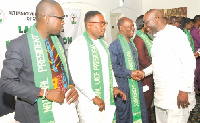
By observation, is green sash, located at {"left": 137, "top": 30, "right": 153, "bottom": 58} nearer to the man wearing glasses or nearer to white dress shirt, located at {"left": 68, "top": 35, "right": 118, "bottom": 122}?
the man wearing glasses

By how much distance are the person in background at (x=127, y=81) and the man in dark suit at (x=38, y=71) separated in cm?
113

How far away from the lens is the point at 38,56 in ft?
5.02

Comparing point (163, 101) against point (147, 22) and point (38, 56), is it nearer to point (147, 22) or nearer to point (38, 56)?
point (147, 22)

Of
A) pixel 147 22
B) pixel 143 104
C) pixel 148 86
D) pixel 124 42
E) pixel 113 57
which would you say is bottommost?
pixel 143 104

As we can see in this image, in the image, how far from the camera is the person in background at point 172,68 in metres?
1.92

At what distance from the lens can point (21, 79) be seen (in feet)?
4.99

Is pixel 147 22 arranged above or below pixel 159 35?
above

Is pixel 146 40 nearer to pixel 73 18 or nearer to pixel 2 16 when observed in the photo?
pixel 73 18

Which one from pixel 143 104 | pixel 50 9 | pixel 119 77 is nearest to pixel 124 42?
pixel 119 77

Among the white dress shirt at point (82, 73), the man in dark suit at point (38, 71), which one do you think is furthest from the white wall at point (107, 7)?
the man in dark suit at point (38, 71)

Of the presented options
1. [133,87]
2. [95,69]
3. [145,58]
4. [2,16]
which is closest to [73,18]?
[2,16]

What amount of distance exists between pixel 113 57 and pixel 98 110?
35.2 inches

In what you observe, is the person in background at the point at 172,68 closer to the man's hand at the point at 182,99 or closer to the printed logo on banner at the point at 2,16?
the man's hand at the point at 182,99

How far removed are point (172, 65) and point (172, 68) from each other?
0.11 feet
